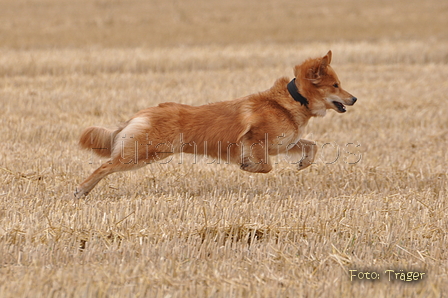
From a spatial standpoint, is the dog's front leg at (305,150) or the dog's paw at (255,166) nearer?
the dog's paw at (255,166)

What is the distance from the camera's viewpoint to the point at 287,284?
3.59m

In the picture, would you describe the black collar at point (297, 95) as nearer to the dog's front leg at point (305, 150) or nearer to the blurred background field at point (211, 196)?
the dog's front leg at point (305, 150)

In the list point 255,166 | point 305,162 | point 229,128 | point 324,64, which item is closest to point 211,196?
point 255,166

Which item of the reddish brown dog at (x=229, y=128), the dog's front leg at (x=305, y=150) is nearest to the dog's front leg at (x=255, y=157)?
the reddish brown dog at (x=229, y=128)

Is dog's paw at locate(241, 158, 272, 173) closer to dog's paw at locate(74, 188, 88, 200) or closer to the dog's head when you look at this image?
the dog's head

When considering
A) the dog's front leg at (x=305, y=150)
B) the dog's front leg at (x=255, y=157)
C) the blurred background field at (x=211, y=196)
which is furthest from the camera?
the dog's front leg at (x=305, y=150)

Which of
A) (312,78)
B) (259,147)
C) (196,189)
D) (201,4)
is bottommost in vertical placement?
(196,189)

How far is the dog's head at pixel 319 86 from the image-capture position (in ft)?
18.5

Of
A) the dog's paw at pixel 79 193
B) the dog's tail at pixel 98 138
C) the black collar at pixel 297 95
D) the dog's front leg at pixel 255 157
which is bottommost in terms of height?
the dog's paw at pixel 79 193

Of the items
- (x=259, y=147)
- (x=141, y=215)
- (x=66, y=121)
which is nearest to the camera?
(x=141, y=215)

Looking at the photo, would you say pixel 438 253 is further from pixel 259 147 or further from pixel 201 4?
pixel 201 4

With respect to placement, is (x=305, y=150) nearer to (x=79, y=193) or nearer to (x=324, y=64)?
(x=324, y=64)

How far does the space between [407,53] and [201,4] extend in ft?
51.5

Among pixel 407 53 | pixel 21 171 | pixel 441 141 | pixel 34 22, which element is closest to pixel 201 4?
pixel 34 22
